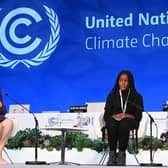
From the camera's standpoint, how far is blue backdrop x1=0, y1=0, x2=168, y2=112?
7.82 m

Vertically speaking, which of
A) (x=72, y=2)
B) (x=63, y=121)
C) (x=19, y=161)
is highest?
(x=72, y=2)

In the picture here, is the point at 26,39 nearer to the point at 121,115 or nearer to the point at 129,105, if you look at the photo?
the point at 129,105

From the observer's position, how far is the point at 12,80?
27.4 ft

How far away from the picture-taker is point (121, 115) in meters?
6.24

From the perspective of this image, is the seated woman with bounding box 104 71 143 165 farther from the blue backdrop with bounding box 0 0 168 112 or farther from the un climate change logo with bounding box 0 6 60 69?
the un climate change logo with bounding box 0 6 60 69

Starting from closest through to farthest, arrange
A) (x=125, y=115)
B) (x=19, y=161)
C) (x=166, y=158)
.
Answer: (x=125, y=115) → (x=166, y=158) → (x=19, y=161)

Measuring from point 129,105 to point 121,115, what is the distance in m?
0.22

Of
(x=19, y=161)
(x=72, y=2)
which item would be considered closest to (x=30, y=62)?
(x=72, y=2)

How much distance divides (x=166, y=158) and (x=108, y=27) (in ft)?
7.03

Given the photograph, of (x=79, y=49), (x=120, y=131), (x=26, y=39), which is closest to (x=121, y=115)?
(x=120, y=131)

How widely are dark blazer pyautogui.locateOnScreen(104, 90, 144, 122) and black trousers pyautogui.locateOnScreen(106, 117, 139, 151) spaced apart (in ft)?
0.40

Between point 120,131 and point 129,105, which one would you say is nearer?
point 120,131

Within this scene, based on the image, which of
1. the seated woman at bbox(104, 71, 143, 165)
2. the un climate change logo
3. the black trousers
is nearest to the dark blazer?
the seated woman at bbox(104, 71, 143, 165)

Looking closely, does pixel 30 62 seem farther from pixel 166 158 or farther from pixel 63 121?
pixel 166 158
